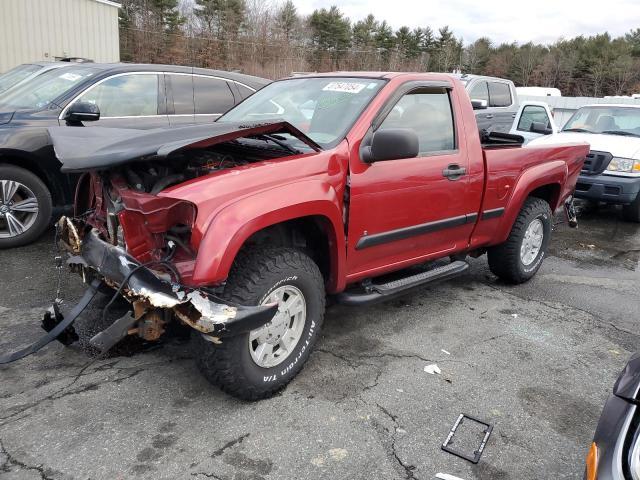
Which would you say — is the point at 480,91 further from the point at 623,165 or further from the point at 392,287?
the point at 392,287

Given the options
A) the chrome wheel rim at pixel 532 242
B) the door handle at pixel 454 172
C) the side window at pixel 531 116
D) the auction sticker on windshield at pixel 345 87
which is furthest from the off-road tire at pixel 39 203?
the side window at pixel 531 116

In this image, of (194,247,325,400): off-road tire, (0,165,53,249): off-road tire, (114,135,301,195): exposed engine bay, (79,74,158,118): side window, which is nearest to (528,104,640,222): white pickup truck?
(79,74,158,118): side window

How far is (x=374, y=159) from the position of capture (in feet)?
11.1

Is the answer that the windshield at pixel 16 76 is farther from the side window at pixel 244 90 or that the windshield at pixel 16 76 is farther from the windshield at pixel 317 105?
the windshield at pixel 317 105

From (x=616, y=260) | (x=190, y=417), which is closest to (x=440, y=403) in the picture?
(x=190, y=417)

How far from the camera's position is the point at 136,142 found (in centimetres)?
289

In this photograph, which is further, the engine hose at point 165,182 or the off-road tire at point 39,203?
the off-road tire at point 39,203

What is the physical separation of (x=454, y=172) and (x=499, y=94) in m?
9.53

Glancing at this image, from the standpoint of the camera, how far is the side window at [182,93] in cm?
614

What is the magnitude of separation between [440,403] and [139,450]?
1.71 m

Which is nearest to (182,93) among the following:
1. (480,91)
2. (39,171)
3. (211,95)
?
(211,95)

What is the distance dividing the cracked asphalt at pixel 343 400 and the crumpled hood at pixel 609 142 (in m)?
4.44

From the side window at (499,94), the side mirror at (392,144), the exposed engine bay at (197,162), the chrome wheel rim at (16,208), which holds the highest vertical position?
the side window at (499,94)

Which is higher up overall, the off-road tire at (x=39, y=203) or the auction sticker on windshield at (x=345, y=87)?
the auction sticker on windshield at (x=345, y=87)
